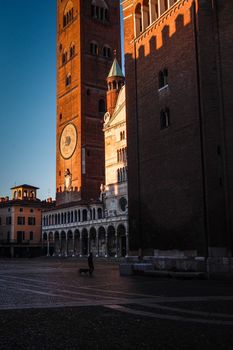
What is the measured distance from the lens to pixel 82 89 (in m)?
73.6

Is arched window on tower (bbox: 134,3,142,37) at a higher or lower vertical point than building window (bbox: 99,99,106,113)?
lower

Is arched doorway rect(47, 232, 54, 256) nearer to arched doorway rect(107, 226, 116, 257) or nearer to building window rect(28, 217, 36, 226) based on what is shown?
building window rect(28, 217, 36, 226)

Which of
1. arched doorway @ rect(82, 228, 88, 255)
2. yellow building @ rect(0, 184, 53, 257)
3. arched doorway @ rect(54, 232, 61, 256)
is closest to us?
arched doorway @ rect(82, 228, 88, 255)

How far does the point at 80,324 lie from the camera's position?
28.1ft

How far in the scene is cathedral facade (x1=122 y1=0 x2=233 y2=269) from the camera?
2331cm

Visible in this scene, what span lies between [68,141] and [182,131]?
51.7 metres

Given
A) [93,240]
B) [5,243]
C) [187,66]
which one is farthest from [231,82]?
[5,243]

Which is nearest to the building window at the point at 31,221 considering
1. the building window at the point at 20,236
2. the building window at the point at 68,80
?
the building window at the point at 20,236

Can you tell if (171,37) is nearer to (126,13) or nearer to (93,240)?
(126,13)

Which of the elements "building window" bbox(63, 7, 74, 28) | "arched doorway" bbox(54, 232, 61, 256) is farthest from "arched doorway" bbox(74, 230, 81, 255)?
"building window" bbox(63, 7, 74, 28)

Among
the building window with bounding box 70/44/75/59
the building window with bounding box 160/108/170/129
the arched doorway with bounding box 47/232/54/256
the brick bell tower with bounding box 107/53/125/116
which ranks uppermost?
the building window with bounding box 70/44/75/59

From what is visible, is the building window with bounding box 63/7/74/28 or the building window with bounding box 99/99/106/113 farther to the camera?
the building window with bounding box 63/7/74/28

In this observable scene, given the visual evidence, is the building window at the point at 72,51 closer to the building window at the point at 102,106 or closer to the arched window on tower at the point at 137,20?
the building window at the point at 102,106

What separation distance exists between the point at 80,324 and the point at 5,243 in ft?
278
